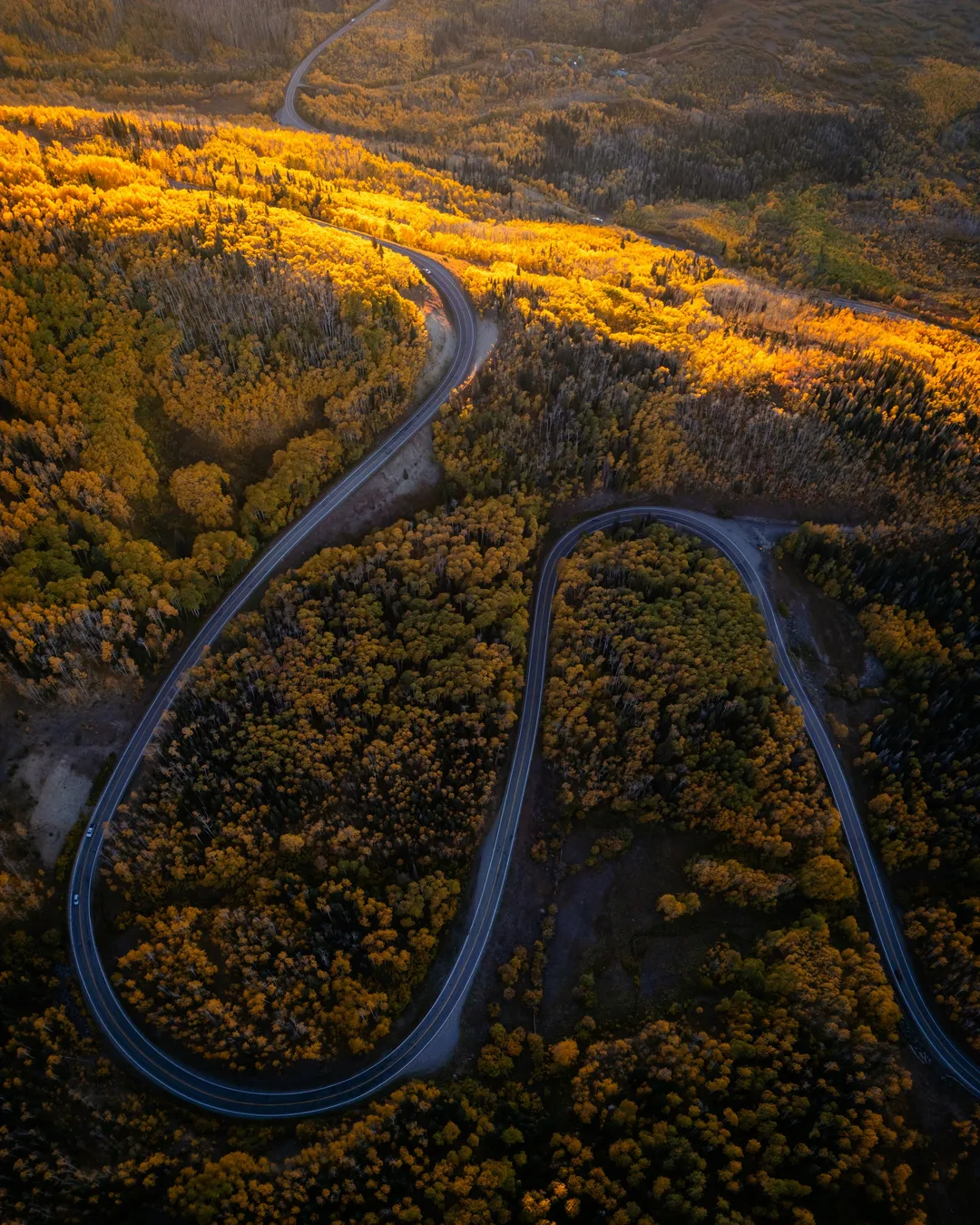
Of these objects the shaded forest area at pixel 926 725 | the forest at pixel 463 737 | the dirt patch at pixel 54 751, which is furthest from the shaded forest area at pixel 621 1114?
the dirt patch at pixel 54 751

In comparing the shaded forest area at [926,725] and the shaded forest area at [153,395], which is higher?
the shaded forest area at [153,395]

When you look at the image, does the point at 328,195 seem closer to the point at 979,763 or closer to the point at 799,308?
the point at 799,308

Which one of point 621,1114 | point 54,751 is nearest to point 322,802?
point 54,751

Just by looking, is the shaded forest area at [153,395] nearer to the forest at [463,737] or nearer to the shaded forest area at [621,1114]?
the forest at [463,737]

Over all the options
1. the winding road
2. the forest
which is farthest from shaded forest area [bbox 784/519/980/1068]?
the winding road

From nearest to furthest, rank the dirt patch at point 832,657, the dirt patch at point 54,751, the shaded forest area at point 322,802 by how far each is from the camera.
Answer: the shaded forest area at point 322,802
the dirt patch at point 54,751
the dirt patch at point 832,657

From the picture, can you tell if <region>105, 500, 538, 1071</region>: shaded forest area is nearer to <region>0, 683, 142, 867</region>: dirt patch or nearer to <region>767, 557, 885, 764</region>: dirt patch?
<region>0, 683, 142, 867</region>: dirt patch
